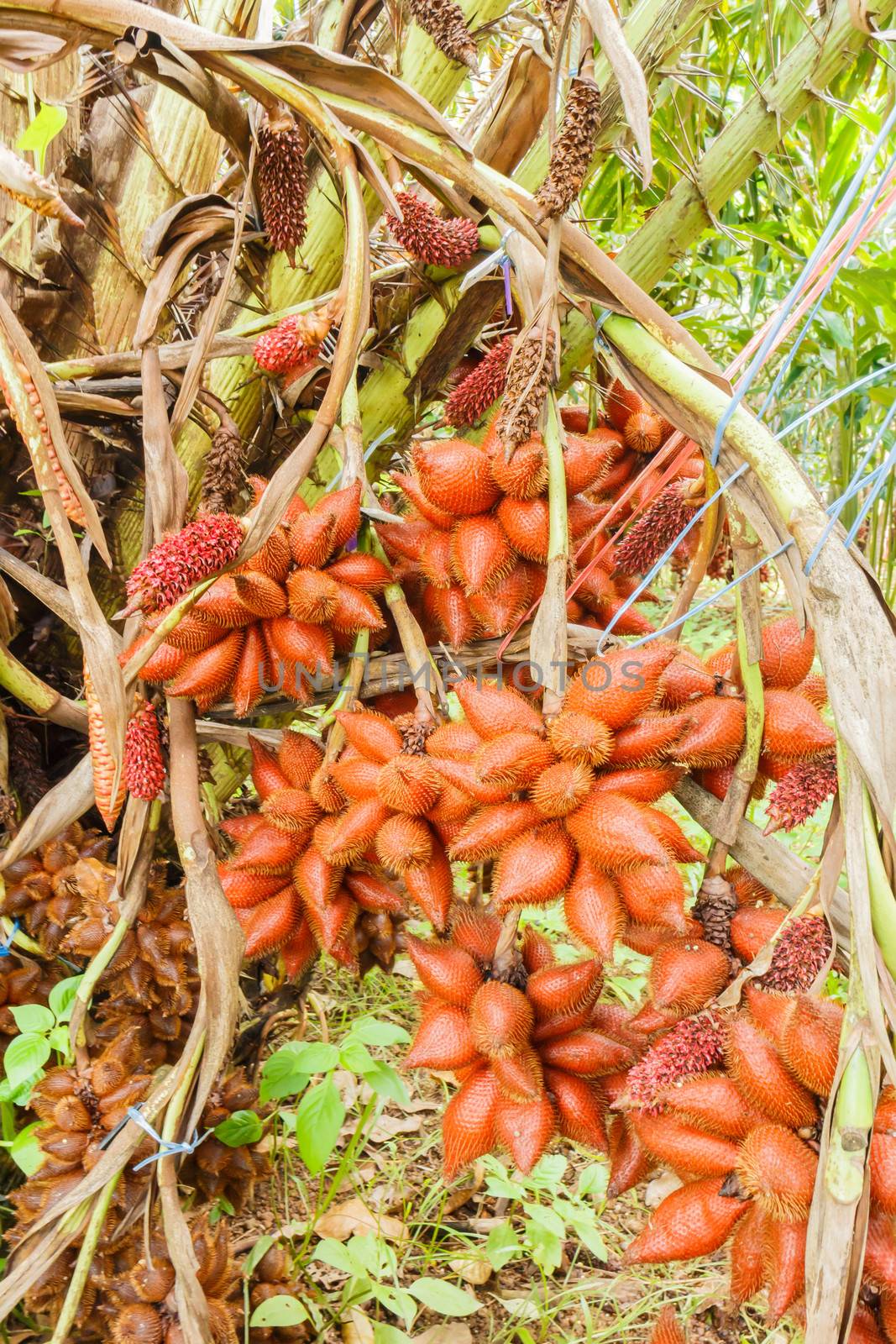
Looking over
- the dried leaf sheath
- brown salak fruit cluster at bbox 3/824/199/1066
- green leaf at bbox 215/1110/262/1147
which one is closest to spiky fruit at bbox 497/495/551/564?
the dried leaf sheath

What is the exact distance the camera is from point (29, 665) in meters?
1.29

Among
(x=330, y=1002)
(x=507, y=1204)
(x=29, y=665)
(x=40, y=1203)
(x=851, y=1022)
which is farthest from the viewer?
(x=330, y=1002)

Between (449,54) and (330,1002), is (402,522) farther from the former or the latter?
(330,1002)

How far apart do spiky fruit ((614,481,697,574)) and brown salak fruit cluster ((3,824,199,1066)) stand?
0.61 metres

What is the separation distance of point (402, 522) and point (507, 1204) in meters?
1.29

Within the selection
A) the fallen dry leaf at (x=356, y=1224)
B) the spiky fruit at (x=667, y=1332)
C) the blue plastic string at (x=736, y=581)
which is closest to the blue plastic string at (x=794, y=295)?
the blue plastic string at (x=736, y=581)

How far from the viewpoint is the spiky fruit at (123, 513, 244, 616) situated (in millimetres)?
676

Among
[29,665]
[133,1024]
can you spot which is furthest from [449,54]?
[133,1024]

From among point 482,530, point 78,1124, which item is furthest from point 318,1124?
point 482,530

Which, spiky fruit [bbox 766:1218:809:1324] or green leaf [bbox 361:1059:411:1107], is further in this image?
green leaf [bbox 361:1059:411:1107]

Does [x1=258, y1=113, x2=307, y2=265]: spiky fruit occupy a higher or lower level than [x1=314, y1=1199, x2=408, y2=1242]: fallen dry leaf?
higher

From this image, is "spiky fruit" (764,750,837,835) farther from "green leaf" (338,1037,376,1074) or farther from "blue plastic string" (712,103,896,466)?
"green leaf" (338,1037,376,1074)

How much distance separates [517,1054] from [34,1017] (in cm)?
62

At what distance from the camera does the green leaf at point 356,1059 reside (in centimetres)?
106
